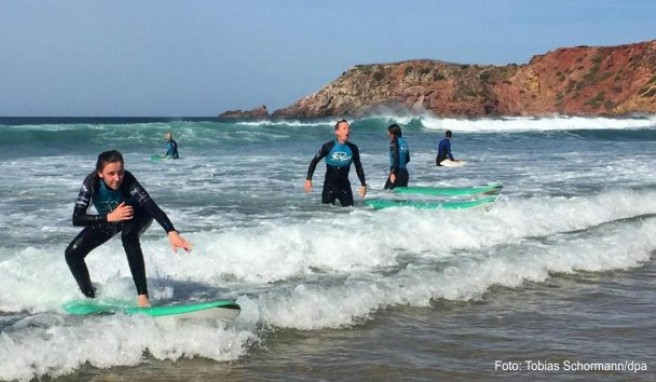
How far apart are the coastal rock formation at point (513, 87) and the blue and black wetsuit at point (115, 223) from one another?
83.4 meters

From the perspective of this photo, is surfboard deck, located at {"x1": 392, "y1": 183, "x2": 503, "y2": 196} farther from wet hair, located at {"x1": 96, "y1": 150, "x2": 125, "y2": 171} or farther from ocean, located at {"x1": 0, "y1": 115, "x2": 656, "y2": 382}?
wet hair, located at {"x1": 96, "y1": 150, "x2": 125, "y2": 171}

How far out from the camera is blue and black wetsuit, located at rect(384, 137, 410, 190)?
45.6ft

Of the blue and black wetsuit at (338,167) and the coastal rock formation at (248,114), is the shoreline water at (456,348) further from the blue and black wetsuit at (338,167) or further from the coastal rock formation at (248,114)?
the coastal rock formation at (248,114)

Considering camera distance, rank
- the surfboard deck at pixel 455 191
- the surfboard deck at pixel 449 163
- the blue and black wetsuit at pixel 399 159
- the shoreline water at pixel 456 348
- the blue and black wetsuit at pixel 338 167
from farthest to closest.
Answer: the surfboard deck at pixel 449 163 → the surfboard deck at pixel 455 191 → the blue and black wetsuit at pixel 399 159 → the blue and black wetsuit at pixel 338 167 → the shoreline water at pixel 456 348

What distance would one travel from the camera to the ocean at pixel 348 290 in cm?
527

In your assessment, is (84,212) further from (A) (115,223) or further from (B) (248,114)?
(B) (248,114)

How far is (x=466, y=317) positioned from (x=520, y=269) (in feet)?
6.55

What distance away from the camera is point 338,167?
468 inches

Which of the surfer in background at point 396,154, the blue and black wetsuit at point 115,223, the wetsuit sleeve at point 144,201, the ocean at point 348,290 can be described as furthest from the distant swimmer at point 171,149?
the wetsuit sleeve at point 144,201

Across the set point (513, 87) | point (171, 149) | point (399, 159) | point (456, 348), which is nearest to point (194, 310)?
point (456, 348)

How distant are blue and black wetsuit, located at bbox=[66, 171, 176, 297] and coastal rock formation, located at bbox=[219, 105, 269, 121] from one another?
117295mm

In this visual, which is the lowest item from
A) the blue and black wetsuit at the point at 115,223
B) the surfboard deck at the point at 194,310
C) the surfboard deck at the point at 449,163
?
the surfboard deck at the point at 194,310

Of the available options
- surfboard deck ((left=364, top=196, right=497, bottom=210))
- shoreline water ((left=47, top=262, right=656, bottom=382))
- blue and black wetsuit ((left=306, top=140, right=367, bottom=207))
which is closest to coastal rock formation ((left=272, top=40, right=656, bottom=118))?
surfboard deck ((left=364, top=196, right=497, bottom=210))

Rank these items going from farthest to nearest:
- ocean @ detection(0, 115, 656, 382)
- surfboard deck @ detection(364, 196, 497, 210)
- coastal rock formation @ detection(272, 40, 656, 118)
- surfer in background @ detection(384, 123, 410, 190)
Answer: coastal rock formation @ detection(272, 40, 656, 118) < surfer in background @ detection(384, 123, 410, 190) < surfboard deck @ detection(364, 196, 497, 210) < ocean @ detection(0, 115, 656, 382)
